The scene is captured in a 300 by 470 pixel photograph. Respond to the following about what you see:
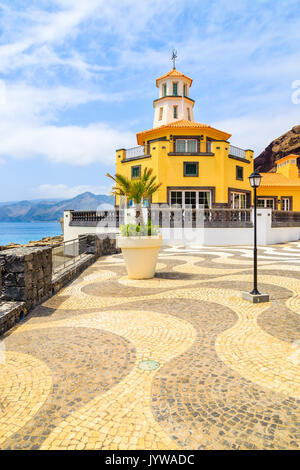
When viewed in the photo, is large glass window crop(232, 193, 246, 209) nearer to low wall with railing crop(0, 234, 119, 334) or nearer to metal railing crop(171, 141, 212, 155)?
metal railing crop(171, 141, 212, 155)

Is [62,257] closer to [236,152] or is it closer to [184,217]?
[184,217]

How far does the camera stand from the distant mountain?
60444mm

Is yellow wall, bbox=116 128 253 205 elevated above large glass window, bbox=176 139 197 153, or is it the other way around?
large glass window, bbox=176 139 197 153

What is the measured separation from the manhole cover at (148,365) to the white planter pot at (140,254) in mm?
5350

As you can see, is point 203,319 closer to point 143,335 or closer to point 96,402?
point 143,335

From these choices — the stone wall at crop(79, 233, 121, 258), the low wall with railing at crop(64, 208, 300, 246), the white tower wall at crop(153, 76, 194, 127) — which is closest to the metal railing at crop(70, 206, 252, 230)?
the low wall with railing at crop(64, 208, 300, 246)

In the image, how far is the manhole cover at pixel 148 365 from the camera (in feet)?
12.3

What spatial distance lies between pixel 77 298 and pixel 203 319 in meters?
3.25

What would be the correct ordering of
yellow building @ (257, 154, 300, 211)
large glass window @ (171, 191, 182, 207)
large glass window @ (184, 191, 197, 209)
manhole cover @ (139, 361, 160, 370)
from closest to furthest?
1. manhole cover @ (139, 361, 160, 370)
2. large glass window @ (171, 191, 182, 207)
3. large glass window @ (184, 191, 197, 209)
4. yellow building @ (257, 154, 300, 211)

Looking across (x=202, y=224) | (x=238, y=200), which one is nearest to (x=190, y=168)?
(x=238, y=200)

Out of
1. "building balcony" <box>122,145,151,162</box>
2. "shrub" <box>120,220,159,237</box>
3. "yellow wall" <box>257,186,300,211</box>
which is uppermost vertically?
"building balcony" <box>122,145,151,162</box>

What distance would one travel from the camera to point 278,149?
6638cm

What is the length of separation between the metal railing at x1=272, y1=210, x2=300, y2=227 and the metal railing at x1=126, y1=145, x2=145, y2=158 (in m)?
13.6

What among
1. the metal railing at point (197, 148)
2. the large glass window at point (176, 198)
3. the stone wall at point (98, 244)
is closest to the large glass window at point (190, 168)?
the large glass window at point (176, 198)
